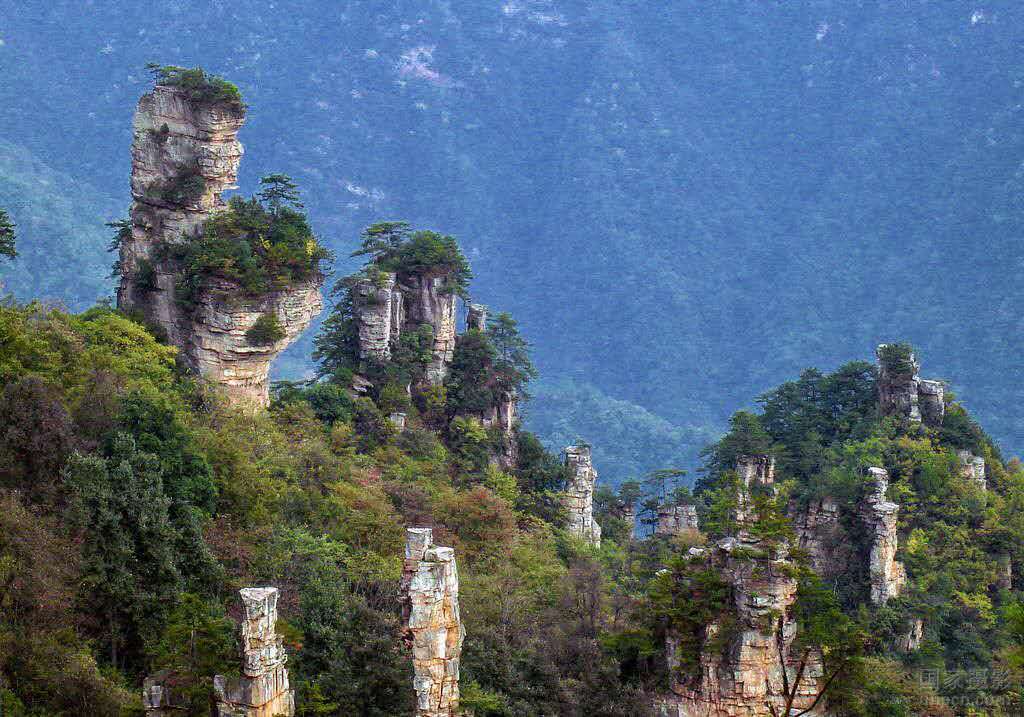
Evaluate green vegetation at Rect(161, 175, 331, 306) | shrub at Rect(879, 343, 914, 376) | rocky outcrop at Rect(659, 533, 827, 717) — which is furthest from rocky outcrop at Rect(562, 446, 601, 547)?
rocky outcrop at Rect(659, 533, 827, 717)

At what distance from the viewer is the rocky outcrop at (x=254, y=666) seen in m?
20.2

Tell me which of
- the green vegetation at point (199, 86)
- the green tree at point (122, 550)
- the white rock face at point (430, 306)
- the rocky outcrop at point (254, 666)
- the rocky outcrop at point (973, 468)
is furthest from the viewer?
the rocky outcrop at point (973, 468)

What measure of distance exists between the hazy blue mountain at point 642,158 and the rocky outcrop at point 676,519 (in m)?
31.3

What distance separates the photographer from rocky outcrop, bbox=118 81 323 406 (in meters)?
37.2

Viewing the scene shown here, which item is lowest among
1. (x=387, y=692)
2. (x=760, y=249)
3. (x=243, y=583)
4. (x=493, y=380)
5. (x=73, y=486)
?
(x=387, y=692)

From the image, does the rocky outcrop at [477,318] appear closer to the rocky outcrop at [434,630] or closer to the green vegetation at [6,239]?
the green vegetation at [6,239]

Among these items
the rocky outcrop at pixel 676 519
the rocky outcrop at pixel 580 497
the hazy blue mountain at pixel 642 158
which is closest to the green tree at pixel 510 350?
the rocky outcrop at pixel 580 497

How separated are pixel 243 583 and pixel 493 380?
2309cm

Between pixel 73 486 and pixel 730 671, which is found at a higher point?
pixel 73 486

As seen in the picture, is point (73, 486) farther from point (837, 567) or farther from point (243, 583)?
point (837, 567)

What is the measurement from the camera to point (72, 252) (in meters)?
75.1

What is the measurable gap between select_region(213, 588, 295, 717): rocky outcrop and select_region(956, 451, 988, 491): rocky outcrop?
3585 cm

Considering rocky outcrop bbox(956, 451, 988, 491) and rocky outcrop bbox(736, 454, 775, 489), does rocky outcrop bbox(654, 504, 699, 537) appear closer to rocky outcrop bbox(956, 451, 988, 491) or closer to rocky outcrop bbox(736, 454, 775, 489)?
rocky outcrop bbox(736, 454, 775, 489)

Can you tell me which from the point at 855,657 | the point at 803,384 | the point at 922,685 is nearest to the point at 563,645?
the point at 855,657
